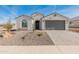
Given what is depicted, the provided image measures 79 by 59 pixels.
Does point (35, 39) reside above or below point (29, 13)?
below

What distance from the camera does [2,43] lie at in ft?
25.5

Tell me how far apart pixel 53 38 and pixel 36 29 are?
711 mm

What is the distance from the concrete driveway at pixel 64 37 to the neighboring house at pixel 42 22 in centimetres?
19

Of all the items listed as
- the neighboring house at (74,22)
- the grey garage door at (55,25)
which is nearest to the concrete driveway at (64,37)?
the grey garage door at (55,25)

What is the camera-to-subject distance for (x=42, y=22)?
7844 millimetres

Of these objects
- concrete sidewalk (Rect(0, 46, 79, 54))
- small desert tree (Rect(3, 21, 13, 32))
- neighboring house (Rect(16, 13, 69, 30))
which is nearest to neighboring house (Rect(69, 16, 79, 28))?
neighboring house (Rect(16, 13, 69, 30))

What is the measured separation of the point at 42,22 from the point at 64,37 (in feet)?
3.21

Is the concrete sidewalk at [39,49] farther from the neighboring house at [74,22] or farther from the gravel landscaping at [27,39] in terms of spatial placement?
the neighboring house at [74,22]

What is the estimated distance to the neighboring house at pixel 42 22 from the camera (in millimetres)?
7730

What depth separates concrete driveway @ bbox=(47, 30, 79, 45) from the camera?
7.76 meters

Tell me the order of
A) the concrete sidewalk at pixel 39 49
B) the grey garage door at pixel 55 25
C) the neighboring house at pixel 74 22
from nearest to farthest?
the concrete sidewalk at pixel 39 49, the neighboring house at pixel 74 22, the grey garage door at pixel 55 25

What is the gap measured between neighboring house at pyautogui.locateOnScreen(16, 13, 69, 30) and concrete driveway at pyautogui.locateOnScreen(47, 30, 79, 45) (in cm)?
19
